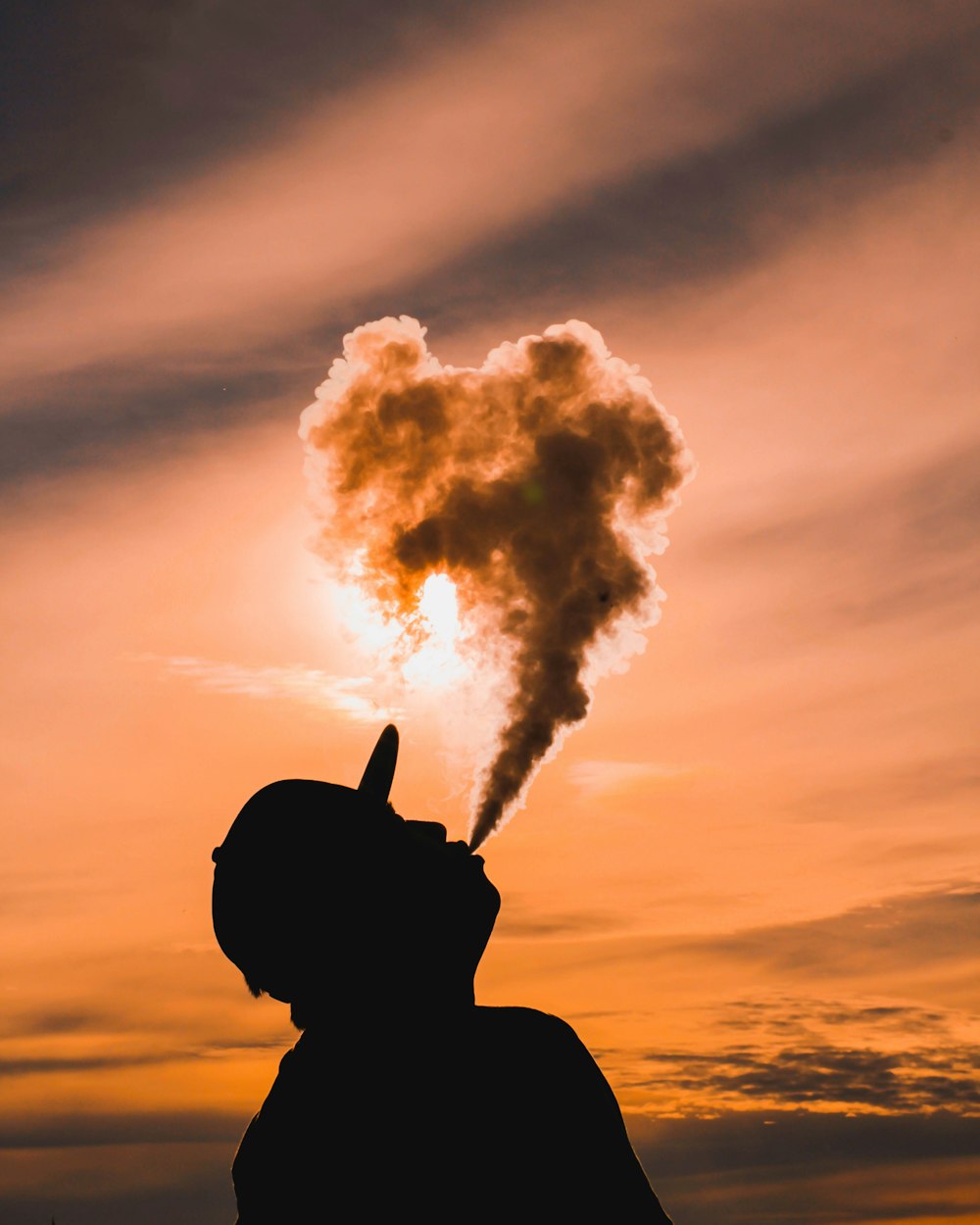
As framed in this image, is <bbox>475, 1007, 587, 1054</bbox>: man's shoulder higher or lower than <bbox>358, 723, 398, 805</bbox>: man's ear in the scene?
lower

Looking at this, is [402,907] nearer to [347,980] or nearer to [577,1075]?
[347,980]

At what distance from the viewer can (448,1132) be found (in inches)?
233

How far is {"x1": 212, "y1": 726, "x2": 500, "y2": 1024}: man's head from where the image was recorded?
6.28 metres

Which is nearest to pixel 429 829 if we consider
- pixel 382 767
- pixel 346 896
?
pixel 382 767

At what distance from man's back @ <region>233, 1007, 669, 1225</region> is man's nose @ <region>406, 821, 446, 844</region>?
0.81 metres

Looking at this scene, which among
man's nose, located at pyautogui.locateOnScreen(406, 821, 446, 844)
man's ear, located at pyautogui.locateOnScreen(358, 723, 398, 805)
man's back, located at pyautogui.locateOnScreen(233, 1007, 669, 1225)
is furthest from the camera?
man's ear, located at pyautogui.locateOnScreen(358, 723, 398, 805)

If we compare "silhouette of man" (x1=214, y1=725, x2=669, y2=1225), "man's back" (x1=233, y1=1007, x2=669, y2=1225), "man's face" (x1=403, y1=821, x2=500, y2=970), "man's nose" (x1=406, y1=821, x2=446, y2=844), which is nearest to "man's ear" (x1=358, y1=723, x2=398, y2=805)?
"silhouette of man" (x1=214, y1=725, x2=669, y2=1225)

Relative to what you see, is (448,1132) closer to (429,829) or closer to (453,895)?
(453,895)

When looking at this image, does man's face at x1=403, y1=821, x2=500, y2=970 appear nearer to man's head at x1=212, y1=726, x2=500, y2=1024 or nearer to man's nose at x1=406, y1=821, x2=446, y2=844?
man's head at x1=212, y1=726, x2=500, y2=1024

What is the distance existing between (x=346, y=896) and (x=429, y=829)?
549 millimetres

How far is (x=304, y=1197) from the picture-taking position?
6035 mm

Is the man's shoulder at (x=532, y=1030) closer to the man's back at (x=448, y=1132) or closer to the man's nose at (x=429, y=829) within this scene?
the man's back at (x=448, y=1132)

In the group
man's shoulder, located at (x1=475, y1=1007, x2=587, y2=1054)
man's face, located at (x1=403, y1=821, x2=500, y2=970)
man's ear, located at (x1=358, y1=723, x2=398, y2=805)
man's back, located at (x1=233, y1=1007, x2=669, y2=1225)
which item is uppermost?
man's ear, located at (x1=358, y1=723, x2=398, y2=805)

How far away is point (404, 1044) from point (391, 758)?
1.37 meters
